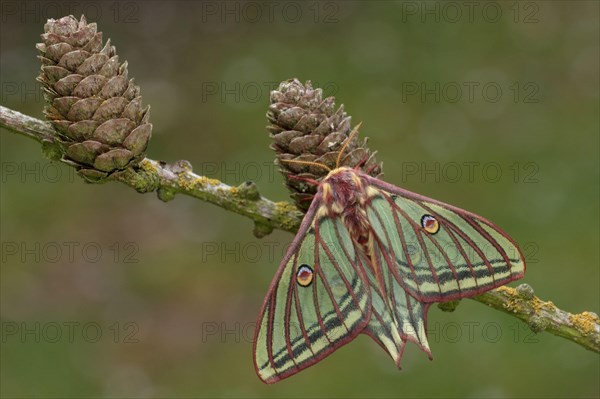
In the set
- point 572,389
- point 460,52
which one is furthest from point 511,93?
point 572,389

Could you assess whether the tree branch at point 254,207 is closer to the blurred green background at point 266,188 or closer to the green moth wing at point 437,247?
the green moth wing at point 437,247

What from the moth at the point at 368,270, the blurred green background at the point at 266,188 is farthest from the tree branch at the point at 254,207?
the blurred green background at the point at 266,188

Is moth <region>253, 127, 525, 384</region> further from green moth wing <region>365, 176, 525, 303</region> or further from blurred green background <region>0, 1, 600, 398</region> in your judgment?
blurred green background <region>0, 1, 600, 398</region>

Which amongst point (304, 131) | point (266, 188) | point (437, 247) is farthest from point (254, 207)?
point (266, 188)

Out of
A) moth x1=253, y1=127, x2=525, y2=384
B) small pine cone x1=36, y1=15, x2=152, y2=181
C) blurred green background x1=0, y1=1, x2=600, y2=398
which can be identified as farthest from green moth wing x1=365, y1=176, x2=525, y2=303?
blurred green background x1=0, y1=1, x2=600, y2=398

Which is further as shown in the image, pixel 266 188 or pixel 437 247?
pixel 266 188

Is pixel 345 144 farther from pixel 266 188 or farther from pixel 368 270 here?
pixel 266 188

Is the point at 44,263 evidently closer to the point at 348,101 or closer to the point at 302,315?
the point at 348,101
